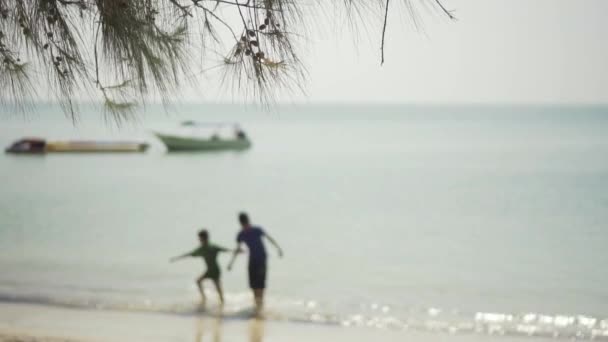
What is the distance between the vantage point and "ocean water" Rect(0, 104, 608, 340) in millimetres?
9977

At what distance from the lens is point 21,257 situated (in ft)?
49.8

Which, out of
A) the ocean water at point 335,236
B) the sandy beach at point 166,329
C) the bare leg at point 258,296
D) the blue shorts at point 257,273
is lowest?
the ocean water at point 335,236

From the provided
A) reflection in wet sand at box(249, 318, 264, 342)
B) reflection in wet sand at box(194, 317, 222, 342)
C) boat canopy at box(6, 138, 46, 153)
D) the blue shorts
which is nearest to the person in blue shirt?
the blue shorts

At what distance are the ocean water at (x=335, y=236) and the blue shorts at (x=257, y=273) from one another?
2.12 ft

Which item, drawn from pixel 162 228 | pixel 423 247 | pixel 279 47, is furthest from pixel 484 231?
pixel 279 47

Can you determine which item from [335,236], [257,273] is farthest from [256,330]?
[335,236]

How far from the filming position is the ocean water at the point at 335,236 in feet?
32.7

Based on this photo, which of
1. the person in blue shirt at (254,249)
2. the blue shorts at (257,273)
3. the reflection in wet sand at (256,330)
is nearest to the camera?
the reflection in wet sand at (256,330)

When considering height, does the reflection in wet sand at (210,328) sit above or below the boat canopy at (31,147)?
above

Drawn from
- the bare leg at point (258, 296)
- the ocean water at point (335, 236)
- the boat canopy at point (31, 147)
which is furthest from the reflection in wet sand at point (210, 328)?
the boat canopy at point (31, 147)

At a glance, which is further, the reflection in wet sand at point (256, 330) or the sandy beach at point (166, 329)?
the reflection in wet sand at point (256, 330)

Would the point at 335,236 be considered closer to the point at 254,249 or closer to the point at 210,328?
the point at 254,249

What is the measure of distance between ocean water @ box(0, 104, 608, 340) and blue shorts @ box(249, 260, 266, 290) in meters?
0.65

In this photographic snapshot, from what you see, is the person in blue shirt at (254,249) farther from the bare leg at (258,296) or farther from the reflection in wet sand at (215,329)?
the reflection in wet sand at (215,329)
